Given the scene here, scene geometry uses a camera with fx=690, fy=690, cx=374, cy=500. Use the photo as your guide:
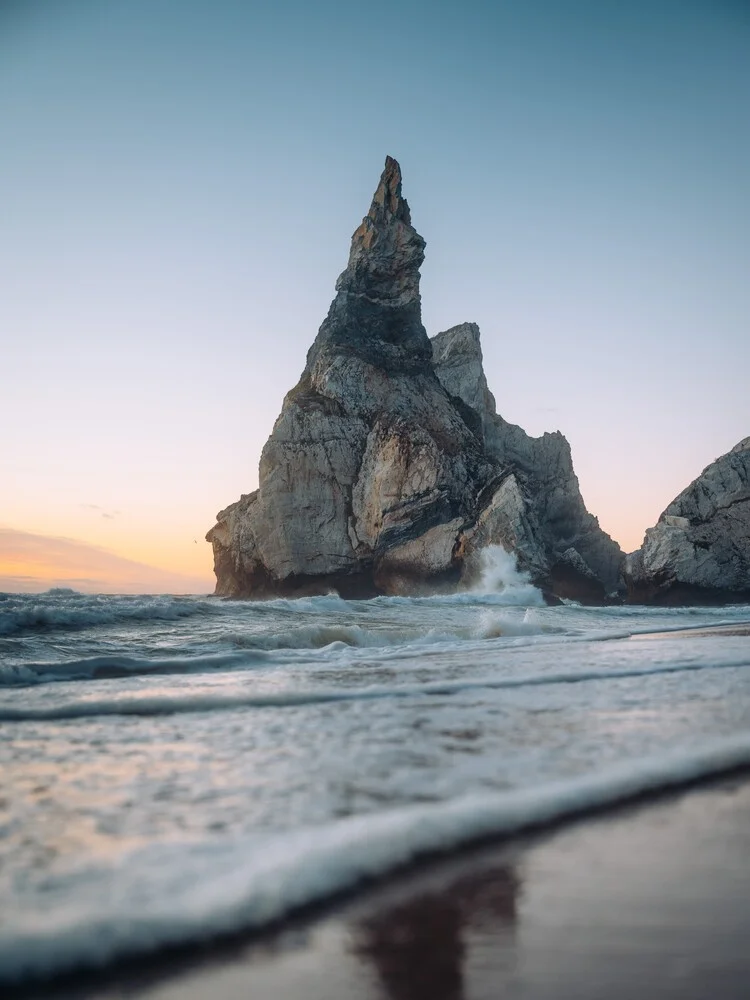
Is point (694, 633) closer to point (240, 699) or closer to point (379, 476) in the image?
point (240, 699)

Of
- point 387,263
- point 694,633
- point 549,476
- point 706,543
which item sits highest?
point 387,263

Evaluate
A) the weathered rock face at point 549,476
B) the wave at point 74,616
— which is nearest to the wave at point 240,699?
the wave at point 74,616

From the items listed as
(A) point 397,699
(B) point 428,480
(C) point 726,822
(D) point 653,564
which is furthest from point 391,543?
(C) point 726,822

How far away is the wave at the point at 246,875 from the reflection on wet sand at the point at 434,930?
139mm

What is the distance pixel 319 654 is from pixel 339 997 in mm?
5538

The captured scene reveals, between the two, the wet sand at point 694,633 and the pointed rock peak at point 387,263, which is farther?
the pointed rock peak at point 387,263

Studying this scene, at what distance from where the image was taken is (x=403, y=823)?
1513mm

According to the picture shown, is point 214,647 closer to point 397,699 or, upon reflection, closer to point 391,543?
point 397,699

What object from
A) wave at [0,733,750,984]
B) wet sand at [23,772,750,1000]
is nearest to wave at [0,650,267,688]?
wave at [0,733,750,984]

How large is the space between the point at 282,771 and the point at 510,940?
1.11 meters

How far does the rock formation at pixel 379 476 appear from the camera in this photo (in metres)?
29.7

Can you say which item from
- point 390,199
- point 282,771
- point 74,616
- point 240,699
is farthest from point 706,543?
point 282,771

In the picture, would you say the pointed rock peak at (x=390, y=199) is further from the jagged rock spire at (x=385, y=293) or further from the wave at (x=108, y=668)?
the wave at (x=108, y=668)

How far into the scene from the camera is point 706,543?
28.9 m
